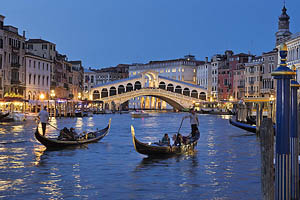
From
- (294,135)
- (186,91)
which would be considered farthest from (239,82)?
(294,135)

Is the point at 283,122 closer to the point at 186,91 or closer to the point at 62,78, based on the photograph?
the point at 62,78

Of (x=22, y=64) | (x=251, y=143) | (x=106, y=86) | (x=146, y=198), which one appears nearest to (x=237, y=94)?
(x=106, y=86)

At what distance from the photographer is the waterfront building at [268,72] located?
50906mm

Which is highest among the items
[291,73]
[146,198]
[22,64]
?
[22,64]

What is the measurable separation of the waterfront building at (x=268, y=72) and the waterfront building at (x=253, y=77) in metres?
1.24

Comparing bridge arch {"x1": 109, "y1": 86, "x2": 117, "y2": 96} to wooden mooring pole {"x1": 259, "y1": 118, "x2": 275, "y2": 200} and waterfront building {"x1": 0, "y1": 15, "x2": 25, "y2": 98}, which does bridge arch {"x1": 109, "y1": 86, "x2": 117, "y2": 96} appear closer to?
waterfront building {"x1": 0, "y1": 15, "x2": 25, "y2": 98}

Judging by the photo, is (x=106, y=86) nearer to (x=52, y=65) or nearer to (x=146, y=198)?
(x=52, y=65)

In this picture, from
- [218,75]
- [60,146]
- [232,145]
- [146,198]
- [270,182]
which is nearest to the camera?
[270,182]

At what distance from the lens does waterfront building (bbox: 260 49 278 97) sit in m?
50.9

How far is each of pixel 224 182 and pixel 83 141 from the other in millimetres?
5887

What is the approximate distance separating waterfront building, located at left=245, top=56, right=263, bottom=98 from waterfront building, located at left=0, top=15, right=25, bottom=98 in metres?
25.4

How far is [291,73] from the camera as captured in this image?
541cm

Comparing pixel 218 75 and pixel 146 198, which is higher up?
pixel 218 75

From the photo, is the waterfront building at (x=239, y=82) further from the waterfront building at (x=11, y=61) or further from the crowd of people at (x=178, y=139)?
the crowd of people at (x=178, y=139)
